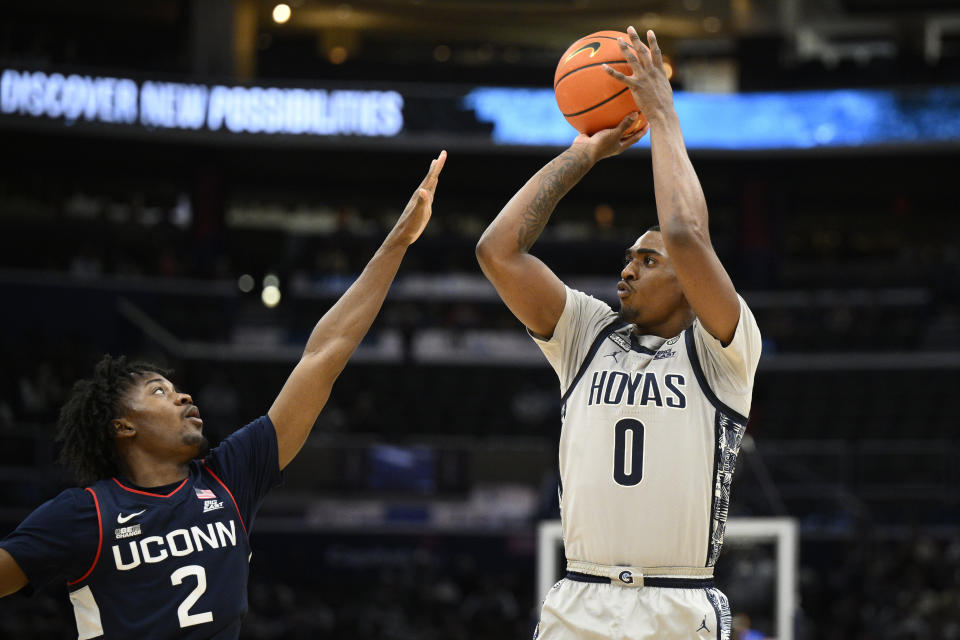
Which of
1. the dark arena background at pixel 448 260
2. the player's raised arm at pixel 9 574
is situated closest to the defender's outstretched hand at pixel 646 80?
the player's raised arm at pixel 9 574

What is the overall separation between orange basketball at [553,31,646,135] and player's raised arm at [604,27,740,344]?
30 centimetres

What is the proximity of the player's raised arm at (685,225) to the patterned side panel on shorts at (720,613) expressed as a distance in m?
0.73

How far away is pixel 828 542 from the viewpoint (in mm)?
15547

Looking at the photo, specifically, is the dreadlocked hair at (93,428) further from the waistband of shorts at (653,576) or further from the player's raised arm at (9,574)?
the waistband of shorts at (653,576)

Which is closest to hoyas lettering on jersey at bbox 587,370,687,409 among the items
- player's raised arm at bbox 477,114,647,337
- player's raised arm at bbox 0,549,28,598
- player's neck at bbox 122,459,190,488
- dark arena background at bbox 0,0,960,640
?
player's raised arm at bbox 477,114,647,337

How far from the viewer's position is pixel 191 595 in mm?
3422

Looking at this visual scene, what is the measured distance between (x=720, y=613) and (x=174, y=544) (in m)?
1.59

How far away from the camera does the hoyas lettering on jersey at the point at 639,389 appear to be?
137 inches

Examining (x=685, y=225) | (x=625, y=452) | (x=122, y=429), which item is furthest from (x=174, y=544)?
(x=685, y=225)

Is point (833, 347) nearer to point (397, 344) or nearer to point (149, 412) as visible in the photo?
point (397, 344)

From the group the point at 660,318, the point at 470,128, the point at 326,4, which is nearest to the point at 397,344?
the point at 470,128

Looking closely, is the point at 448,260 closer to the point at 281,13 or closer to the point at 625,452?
the point at 281,13

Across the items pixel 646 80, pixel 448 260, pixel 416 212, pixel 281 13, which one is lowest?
pixel 416 212

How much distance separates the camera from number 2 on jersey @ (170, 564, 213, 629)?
3391 millimetres
